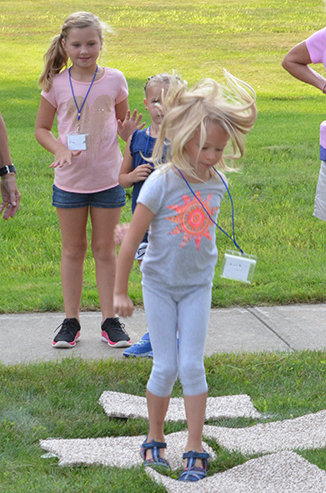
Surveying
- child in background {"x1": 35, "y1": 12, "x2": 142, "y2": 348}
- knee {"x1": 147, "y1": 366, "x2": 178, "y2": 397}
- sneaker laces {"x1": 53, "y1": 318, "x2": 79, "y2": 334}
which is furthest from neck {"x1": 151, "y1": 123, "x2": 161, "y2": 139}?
knee {"x1": 147, "y1": 366, "x2": 178, "y2": 397}

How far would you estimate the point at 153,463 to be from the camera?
10.2 feet

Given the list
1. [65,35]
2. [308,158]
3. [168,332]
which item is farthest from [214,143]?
[308,158]

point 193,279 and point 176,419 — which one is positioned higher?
point 193,279

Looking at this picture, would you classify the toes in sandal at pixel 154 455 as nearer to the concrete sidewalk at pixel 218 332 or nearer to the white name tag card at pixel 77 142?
the concrete sidewalk at pixel 218 332

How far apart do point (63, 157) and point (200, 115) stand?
1.52 m

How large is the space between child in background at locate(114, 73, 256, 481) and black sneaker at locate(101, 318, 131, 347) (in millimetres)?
1425

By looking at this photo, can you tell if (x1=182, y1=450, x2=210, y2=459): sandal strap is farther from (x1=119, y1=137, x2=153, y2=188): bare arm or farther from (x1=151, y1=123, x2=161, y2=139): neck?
(x1=151, y1=123, x2=161, y2=139): neck

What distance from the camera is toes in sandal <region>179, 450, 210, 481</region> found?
3027mm

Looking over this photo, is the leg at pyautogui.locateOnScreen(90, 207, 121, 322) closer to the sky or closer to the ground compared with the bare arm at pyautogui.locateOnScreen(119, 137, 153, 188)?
closer to the ground

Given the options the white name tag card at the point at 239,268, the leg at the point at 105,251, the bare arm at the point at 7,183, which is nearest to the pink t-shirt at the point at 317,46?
the leg at the point at 105,251

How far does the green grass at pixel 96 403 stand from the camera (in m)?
3.04

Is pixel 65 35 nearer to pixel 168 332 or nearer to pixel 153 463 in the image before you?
pixel 168 332

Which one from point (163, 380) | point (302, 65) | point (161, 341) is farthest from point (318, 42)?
point (163, 380)

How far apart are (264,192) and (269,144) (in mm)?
2912
